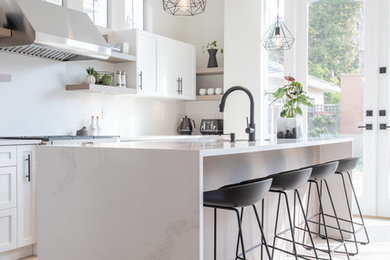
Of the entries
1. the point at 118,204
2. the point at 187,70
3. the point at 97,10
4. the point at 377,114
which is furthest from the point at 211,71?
the point at 118,204

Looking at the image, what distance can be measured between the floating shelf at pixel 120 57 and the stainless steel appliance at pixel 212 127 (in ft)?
4.86

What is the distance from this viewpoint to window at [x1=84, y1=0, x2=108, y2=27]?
17.5 ft

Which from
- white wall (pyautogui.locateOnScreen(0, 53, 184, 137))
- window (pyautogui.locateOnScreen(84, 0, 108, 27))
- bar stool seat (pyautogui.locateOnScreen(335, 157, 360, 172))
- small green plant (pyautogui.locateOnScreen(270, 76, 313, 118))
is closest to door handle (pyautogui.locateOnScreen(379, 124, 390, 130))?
bar stool seat (pyautogui.locateOnScreen(335, 157, 360, 172))

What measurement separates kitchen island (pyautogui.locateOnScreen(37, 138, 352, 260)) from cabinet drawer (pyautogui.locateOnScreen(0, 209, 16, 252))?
126 cm

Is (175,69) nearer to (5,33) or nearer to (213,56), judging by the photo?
(213,56)

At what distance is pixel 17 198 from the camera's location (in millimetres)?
3684

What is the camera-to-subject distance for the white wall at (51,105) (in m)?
4.36

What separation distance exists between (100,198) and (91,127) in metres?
2.94

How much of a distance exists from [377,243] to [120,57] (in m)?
3.17

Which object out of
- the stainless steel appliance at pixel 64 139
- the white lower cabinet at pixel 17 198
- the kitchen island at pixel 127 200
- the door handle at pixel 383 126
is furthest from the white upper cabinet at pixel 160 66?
the kitchen island at pixel 127 200

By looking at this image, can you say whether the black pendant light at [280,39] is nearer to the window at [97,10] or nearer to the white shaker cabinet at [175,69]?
the white shaker cabinet at [175,69]

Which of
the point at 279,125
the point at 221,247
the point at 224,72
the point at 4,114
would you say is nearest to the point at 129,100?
the point at 224,72

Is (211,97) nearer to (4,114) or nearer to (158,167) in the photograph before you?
(4,114)

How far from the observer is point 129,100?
19.1ft
